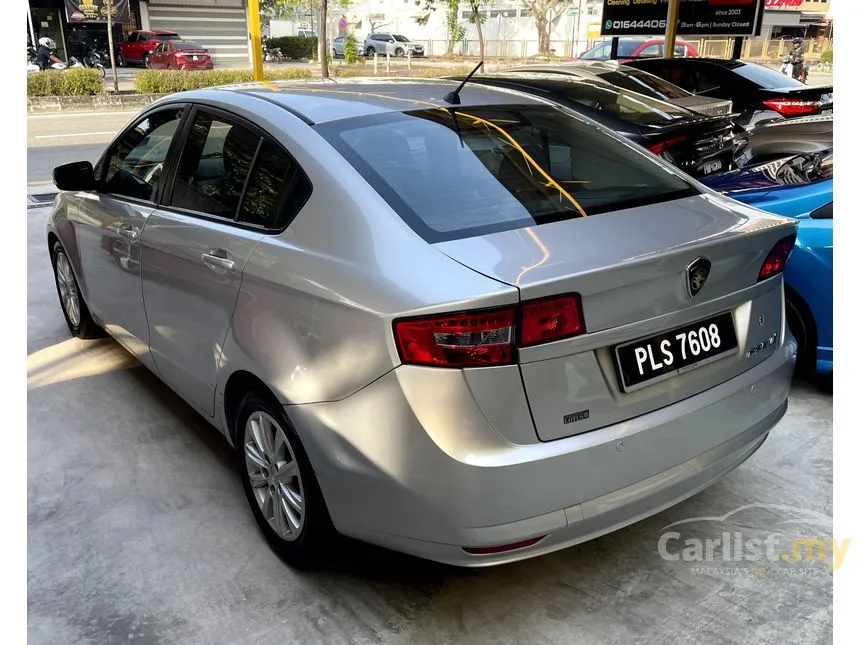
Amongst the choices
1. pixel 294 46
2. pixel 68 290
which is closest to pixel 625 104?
pixel 68 290

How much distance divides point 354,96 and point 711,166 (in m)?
4.04

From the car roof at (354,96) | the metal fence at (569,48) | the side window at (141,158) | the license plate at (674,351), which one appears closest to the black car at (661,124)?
the car roof at (354,96)

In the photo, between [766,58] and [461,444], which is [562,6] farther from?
[461,444]

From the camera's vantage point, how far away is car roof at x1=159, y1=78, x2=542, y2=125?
2.75 metres

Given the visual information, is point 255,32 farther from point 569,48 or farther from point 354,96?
point 569,48

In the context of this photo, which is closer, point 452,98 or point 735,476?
point 452,98

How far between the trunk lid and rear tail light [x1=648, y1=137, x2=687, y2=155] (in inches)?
140

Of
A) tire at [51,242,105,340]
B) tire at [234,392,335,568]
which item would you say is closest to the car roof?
tire at [234,392,335,568]

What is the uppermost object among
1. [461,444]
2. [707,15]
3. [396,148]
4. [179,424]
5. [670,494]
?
[707,15]

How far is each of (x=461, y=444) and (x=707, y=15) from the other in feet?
43.2

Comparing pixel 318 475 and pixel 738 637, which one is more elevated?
pixel 318 475

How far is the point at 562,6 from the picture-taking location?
39781 millimetres

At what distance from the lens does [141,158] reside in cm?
364
